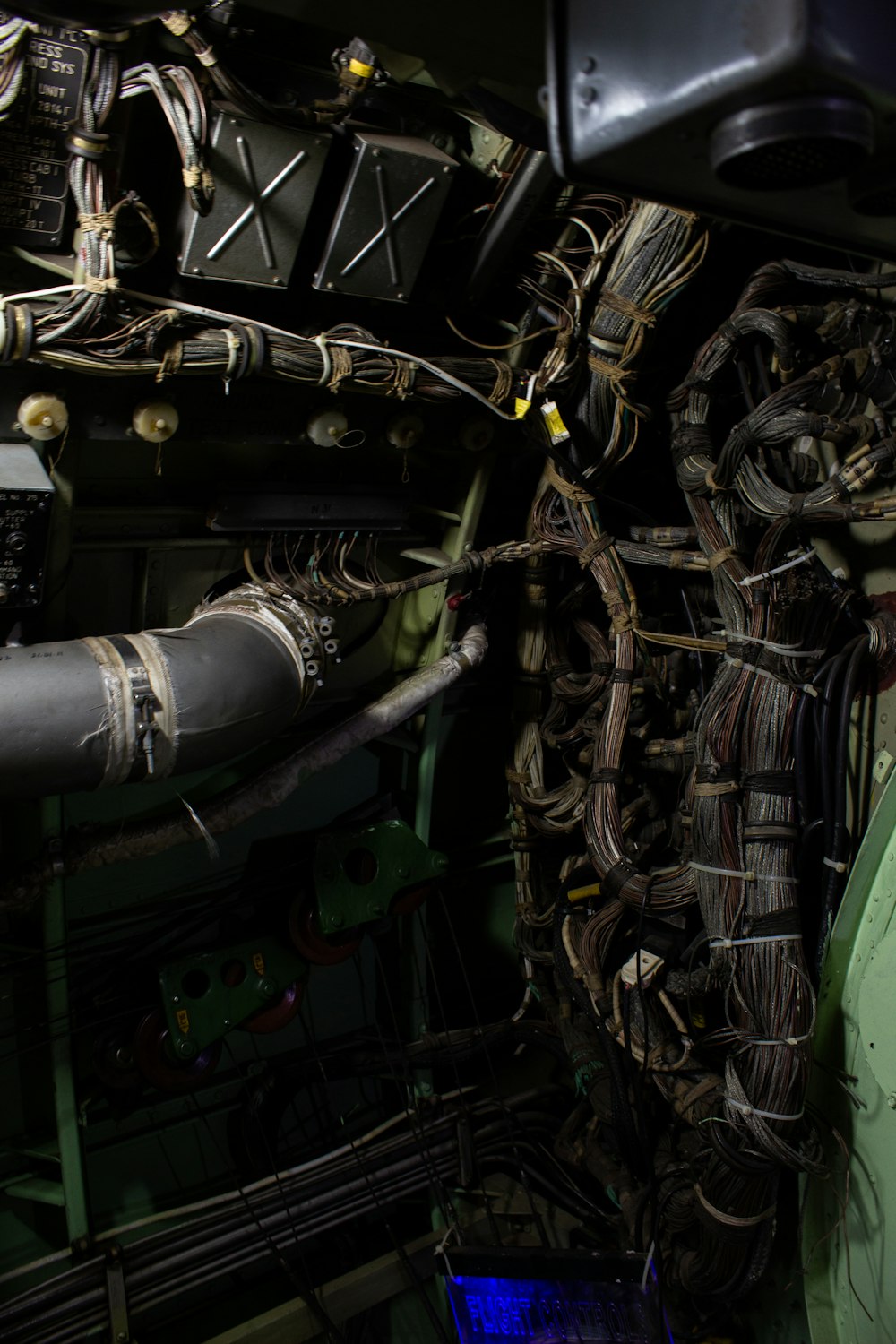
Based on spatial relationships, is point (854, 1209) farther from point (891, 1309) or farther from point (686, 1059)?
point (686, 1059)

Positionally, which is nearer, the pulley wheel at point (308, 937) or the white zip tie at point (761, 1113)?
the white zip tie at point (761, 1113)

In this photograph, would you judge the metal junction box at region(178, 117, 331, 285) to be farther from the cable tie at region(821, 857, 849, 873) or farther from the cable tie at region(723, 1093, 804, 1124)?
the cable tie at region(723, 1093, 804, 1124)

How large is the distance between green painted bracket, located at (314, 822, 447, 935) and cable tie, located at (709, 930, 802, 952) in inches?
32.9

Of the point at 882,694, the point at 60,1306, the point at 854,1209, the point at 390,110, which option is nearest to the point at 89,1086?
the point at 60,1306

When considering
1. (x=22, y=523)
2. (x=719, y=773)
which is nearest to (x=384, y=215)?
(x=22, y=523)

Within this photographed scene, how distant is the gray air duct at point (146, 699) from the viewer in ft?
6.64

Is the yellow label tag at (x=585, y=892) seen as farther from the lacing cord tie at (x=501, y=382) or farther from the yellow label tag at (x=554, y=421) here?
the lacing cord tie at (x=501, y=382)

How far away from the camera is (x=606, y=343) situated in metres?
2.61

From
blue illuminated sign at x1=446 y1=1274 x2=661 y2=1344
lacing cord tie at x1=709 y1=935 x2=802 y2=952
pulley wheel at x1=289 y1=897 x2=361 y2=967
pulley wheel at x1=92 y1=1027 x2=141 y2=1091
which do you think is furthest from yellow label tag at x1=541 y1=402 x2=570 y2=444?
blue illuminated sign at x1=446 y1=1274 x2=661 y2=1344

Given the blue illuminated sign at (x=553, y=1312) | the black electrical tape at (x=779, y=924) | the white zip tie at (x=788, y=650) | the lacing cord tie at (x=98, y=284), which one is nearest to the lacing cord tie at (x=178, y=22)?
the lacing cord tie at (x=98, y=284)

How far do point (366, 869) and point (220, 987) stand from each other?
0.51 m

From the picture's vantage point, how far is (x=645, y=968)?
113 inches

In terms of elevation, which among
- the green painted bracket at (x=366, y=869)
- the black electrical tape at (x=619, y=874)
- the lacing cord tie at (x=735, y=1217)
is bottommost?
the lacing cord tie at (x=735, y=1217)

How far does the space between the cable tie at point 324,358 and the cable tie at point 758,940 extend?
5.41 feet
